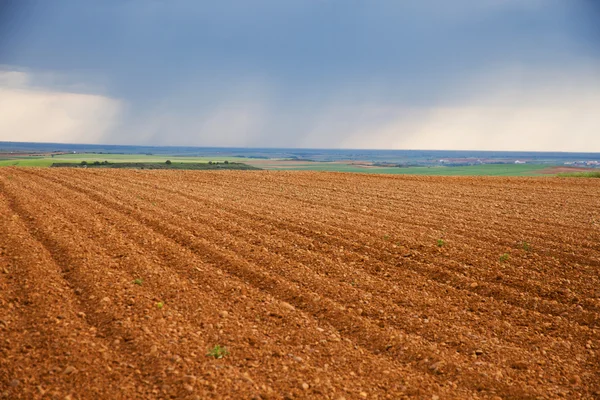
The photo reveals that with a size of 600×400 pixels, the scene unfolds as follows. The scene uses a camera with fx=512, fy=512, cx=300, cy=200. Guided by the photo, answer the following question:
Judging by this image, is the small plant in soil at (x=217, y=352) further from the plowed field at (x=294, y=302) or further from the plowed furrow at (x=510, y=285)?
the plowed furrow at (x=510, y=285)

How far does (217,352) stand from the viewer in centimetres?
772

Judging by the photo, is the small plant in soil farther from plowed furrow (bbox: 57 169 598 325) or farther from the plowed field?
plowed furrow (bbox: 57 169 598 325)

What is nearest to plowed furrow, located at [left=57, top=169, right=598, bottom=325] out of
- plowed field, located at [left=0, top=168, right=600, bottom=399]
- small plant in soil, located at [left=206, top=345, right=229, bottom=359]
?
plowed field, located at [left=0, top=168, right=600, bottom=399]

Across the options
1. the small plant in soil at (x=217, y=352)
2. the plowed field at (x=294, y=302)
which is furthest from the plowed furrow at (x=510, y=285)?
the small plant in soil at (x=217, y=352)

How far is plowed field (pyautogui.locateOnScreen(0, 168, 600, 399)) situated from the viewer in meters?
7.25

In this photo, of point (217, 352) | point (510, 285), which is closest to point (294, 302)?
point (217, 352)

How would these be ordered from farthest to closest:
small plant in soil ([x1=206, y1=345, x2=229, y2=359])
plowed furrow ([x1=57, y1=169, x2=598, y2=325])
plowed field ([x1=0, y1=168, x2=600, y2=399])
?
plowed furrow ([x1=57, y1=169, x2=598, y2=325]), small plant in soil ([x1=206, y1=345, x2=229, y2=359]), plowed field ([x1=0, y1=168, x2=600, y2=399])

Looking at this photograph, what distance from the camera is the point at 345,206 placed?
818 inches

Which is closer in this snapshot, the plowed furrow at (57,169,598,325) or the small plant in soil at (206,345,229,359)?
the small plant in soil at (206,345,229,359)

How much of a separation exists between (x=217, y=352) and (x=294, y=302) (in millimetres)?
2647

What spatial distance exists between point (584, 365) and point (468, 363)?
1.89 meters

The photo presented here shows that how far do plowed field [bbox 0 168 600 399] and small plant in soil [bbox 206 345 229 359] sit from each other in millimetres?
74

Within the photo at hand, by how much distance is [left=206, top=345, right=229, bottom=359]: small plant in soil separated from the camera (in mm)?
7666

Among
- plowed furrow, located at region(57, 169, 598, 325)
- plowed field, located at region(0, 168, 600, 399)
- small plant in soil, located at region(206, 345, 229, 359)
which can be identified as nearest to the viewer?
plowed field, located at region(0, 168, 600, 399)
